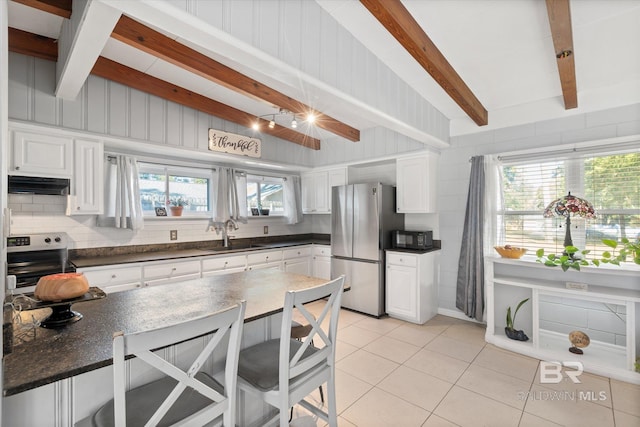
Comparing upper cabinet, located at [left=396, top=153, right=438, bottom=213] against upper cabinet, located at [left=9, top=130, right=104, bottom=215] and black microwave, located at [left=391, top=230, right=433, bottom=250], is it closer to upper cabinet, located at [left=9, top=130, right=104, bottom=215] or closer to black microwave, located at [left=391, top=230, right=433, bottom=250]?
black microwave, located at [left=391, top=230, right=433, bottom=250]

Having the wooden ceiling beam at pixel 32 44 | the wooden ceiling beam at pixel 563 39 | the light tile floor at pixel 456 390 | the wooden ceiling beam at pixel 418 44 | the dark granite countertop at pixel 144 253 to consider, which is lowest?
the light tile floor at pixel 456 390

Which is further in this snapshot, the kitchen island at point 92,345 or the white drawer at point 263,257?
the white drawer at point 263,257

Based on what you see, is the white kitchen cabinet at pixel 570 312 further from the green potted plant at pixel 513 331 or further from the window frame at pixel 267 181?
the window frame at pixel 267 181

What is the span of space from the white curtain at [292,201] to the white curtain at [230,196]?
865mm

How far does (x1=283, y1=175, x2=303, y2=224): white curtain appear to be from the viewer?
520cm

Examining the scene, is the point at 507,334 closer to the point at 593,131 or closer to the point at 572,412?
the point at 572,412

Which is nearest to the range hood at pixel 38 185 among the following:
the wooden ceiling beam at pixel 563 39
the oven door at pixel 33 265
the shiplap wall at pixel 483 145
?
the oven door at pixel 33 265

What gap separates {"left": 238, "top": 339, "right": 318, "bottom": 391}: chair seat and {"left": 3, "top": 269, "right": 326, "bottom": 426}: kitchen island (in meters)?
0.11

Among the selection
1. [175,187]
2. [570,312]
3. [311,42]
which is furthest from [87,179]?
[570,312]

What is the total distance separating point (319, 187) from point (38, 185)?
3.54 meters

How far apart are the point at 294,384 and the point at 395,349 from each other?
1904 millimetres

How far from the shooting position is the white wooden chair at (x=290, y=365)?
135cm

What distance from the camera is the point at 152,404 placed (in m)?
1.15

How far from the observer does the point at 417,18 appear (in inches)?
78.6
